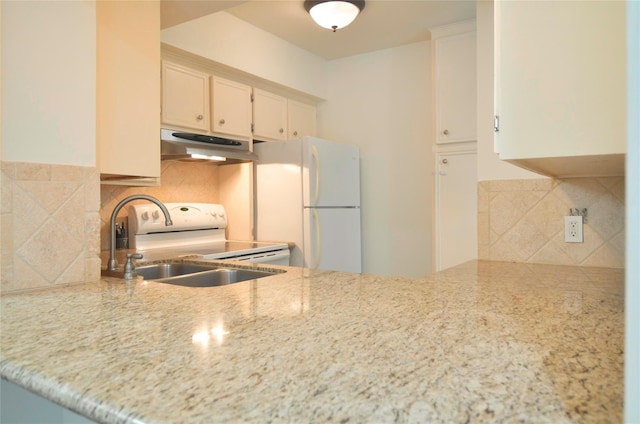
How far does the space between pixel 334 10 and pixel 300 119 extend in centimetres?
126

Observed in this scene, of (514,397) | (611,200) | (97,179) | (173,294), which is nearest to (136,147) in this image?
(97,179)

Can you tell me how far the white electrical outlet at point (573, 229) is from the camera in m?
1.78

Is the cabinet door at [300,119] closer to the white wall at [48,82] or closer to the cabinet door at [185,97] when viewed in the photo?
the cabinet door at [185,97]

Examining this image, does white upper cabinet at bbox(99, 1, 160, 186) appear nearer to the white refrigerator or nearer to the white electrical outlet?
the white refrigerator

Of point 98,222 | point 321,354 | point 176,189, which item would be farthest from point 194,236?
point 321,354

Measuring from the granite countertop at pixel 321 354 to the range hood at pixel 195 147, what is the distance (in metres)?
1.48

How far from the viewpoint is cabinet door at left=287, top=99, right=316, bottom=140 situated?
373 centimetres

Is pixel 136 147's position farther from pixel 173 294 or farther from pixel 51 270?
pixel 173 294

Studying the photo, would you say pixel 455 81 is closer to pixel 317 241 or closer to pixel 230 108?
pixel 317 241

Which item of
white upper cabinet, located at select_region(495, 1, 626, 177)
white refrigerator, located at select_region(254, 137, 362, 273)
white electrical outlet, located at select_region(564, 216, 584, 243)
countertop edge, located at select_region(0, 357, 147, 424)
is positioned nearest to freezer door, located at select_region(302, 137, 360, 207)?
white refrigerator, located at select_region(254, 137, 362, 273)

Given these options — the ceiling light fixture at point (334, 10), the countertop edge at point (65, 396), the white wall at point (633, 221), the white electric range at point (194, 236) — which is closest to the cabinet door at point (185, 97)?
the white electric range at point (194, 236)

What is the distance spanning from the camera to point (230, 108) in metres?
3.12

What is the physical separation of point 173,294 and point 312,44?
298 cm

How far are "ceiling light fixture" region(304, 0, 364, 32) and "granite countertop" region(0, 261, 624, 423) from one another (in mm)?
2128
